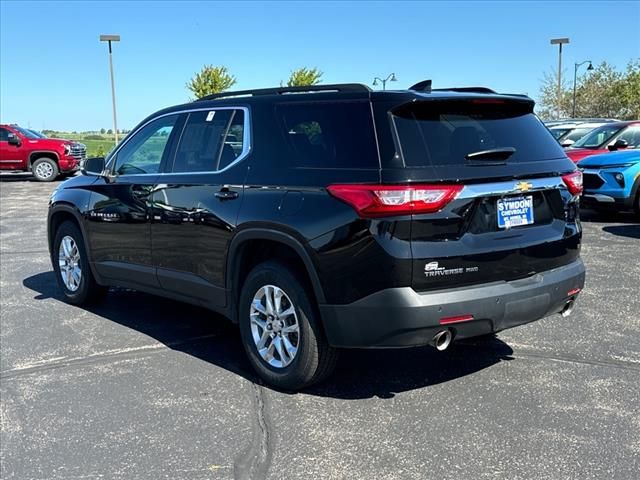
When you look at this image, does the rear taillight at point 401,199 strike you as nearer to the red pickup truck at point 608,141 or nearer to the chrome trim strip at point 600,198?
the chrome trim strip at point 600,198

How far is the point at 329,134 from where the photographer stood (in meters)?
3.76

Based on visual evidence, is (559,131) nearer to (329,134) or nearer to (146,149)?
(146,149)

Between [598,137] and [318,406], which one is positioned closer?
[318,406]

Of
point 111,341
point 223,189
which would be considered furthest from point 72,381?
point 223,189

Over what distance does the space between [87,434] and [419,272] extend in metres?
2.02

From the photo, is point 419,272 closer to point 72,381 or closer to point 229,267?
point 229,267

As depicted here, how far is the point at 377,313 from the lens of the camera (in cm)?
343

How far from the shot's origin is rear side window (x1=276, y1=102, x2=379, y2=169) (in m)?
3.53

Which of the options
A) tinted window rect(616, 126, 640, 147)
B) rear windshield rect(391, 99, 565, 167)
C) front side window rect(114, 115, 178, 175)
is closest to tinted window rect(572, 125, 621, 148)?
tinted window rect(616, 126, 640, 147)

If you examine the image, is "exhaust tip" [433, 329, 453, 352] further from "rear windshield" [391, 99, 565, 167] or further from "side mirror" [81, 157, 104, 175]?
"side mirror" [81, 157, 104, 175]

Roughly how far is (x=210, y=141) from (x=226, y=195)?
1.97 ft

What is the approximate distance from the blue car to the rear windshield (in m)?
6.94

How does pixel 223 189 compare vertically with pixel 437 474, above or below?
above

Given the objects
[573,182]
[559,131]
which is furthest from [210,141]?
[559,131]
